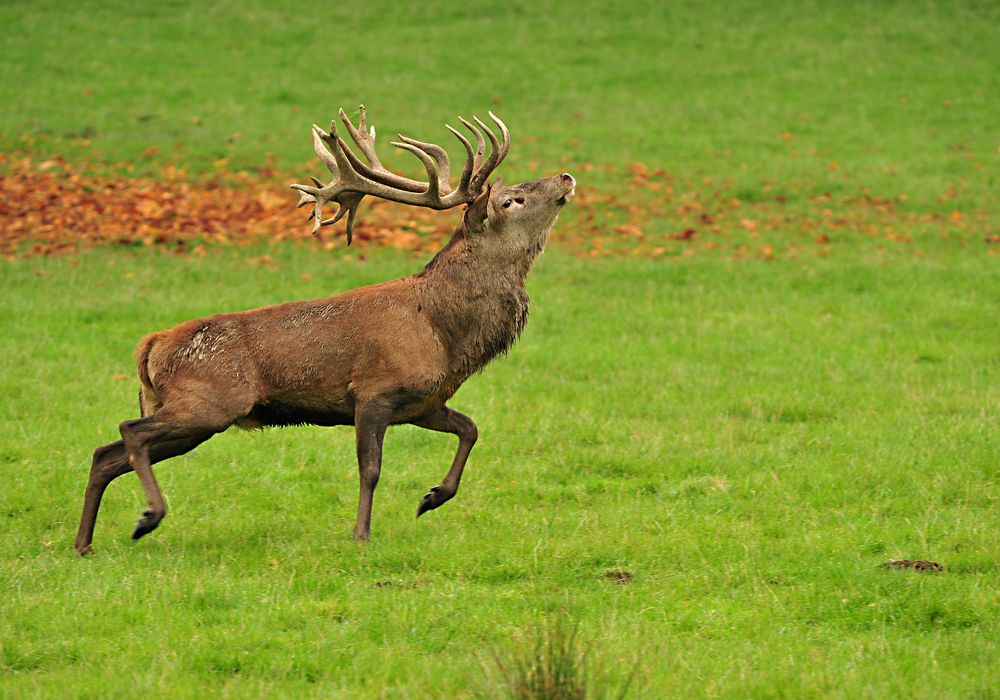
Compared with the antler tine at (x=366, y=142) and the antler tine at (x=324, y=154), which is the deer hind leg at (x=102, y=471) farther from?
the antler tine at (x=366, y=142)

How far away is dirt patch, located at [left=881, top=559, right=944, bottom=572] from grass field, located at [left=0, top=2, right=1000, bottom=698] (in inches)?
6.5

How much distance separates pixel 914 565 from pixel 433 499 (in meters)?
2.92

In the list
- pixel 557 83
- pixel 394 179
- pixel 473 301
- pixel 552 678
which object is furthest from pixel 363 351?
pixel 557 83

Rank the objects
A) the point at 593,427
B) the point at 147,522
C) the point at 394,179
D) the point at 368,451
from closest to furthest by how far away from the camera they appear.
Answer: the point at 147,522 → the point at 368,451 → the point at 394,179 → the point at 593,427

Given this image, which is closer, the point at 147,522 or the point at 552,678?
the point at 552,678

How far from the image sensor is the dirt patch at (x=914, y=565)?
7430mm

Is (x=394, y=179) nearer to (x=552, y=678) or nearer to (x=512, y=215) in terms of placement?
(x=512, y=215)

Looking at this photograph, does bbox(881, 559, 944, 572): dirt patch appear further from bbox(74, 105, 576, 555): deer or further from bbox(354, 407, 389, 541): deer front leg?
bbox(354, 407, 389, 541): deer front leg

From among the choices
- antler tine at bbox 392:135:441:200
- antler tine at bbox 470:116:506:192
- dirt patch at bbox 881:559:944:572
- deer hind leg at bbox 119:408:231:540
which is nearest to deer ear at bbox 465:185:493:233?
antler tine at bbox 470:116:506:192

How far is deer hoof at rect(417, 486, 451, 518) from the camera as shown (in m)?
8.33

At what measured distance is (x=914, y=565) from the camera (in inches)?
294

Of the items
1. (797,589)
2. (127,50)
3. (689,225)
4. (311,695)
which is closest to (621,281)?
(689,225)

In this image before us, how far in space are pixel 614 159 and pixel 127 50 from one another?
38.0 ft

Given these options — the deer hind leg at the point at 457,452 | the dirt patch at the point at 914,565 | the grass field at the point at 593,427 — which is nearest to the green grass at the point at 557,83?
the grass field at the point at 593,427
